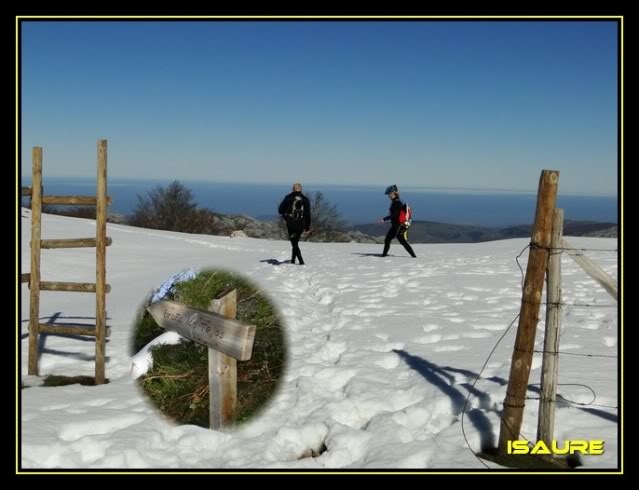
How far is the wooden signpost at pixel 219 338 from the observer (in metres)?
4.62

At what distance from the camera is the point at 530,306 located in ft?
15.1

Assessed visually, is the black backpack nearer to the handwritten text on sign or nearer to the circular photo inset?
the circular photo inset

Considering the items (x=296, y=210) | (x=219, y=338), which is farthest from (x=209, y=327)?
(x=296, y=210)

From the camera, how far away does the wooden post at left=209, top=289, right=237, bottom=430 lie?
4.90 m

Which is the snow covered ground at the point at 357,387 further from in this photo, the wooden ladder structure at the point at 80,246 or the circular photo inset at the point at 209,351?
the wooden ladder structure at the point at 80,246

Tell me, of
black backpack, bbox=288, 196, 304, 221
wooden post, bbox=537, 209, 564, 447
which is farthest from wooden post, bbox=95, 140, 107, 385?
black backpack, bbox=288, 196, 304, 221

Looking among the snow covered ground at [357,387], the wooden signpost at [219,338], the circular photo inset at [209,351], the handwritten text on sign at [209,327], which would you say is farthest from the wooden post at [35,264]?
the wooden signpost at [219,338]

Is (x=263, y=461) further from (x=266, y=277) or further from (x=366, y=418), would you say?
(x=266, y=277)

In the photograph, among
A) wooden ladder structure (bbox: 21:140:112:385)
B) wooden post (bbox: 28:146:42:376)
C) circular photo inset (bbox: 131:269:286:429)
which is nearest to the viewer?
circular photo inset (bbox: 131:269:286:429)

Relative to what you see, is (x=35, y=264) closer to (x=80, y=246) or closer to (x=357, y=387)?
(x=80, y=246)

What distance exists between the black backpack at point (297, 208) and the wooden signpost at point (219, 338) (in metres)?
8.31

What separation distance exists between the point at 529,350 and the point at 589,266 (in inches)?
30.7

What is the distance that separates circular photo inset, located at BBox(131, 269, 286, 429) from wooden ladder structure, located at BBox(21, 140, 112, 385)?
0.50 metres
